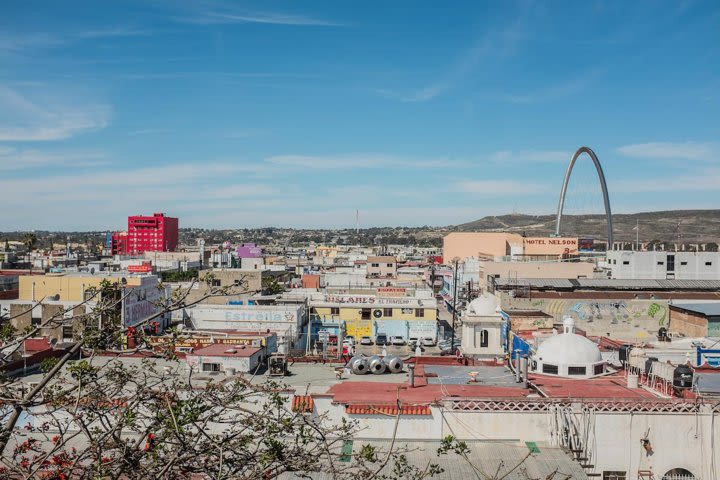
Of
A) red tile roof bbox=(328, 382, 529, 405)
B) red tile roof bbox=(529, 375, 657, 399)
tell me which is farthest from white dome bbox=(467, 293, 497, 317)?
red tile roof bbox=(328, 382, 529, 405)

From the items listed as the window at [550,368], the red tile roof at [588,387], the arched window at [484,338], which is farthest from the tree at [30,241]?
the red tile roof at [588,387]

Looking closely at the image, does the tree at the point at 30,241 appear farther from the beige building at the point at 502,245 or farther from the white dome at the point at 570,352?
the beige building at the point at 502,245

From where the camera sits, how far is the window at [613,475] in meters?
16.9

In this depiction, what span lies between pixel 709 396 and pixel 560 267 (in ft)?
142

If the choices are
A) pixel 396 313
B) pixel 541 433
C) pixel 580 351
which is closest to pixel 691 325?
pixel 396 313

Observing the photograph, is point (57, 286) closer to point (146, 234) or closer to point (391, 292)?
point (391, 292)

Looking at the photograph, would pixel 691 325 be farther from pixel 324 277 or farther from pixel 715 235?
pixel 715 235

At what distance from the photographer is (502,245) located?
3354 inches

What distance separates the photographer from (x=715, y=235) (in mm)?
174750

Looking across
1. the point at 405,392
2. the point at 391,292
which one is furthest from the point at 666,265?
the point at 405,392

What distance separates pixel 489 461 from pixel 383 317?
108ft

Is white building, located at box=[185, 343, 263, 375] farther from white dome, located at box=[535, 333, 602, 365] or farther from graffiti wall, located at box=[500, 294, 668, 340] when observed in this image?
graffiti wall, located at box=[500, 294, 668, 340]

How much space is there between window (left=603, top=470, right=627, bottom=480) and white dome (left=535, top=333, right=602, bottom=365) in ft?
17.5

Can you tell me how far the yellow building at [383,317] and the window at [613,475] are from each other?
30.8 metres
